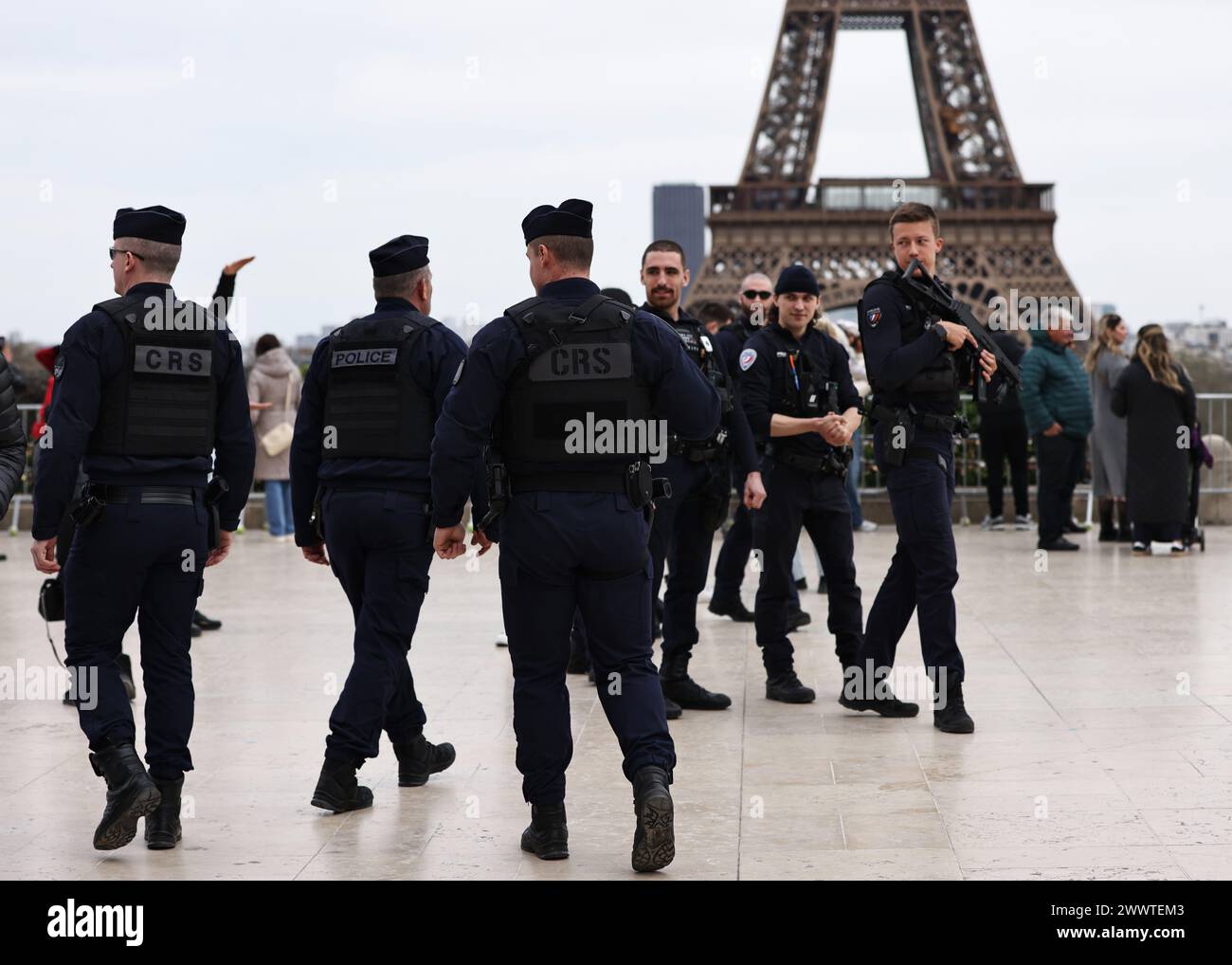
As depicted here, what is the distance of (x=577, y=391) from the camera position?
17.0 ft

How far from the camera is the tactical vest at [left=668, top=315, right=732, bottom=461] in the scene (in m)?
7.54

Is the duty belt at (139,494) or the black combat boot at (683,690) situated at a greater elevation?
the duty belt at (139,494)

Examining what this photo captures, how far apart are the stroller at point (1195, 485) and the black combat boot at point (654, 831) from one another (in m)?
10.2

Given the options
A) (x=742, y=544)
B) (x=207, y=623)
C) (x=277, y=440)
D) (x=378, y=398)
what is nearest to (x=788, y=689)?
(x=742, y=544)

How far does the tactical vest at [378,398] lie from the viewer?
19.3 ft

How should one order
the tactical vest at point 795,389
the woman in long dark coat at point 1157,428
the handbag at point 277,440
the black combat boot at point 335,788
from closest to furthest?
1. the black combat boot at point 335,788
2. the tactical vest at point 795,389
3. the woman in long dark coat at point 1157,428
4. the handbag at point 277,440

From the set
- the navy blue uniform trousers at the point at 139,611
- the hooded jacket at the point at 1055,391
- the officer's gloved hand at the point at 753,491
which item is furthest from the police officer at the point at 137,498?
the hooded jacket at the point at 1055,391

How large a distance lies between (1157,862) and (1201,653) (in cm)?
440

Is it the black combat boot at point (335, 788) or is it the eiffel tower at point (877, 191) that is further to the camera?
the eiffel tower at point (877, 191)

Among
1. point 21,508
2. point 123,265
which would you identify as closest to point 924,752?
point 123,265

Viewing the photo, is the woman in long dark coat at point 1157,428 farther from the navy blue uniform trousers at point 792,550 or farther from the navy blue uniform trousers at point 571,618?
the navy blue uniform trousers at point 571,618

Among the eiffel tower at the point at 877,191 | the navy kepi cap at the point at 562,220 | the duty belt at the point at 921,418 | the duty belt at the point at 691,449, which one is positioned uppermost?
the eiffel tower at the point at 877,191

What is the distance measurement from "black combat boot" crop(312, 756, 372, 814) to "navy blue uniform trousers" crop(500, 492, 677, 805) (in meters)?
0.73
